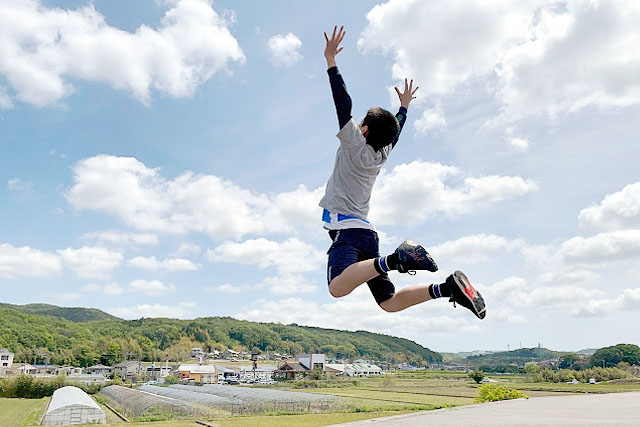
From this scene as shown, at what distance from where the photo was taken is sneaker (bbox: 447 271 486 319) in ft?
10.3

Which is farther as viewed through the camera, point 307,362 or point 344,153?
point 307,362

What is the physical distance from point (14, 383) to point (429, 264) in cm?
5167

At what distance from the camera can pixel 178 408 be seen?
27922mm

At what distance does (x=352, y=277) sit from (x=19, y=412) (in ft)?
125

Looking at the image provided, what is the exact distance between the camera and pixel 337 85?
356cm

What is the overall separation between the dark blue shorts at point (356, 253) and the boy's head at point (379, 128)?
26.7 inches

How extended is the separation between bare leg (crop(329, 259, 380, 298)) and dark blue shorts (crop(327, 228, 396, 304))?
2.6 inches

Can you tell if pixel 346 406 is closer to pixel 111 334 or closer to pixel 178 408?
pixel 178 408

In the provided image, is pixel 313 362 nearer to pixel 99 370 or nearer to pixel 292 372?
pixel 292 372

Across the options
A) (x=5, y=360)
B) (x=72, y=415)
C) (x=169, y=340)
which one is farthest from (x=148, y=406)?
(x=169, y=340)

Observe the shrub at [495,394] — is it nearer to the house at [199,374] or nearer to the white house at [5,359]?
Result: the house at [199,374]

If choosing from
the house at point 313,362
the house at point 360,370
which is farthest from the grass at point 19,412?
the house at point 360,370

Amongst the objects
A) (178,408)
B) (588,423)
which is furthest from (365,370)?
(588,423)

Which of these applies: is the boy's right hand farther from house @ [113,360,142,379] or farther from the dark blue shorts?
house @ [113,360,142,379]
